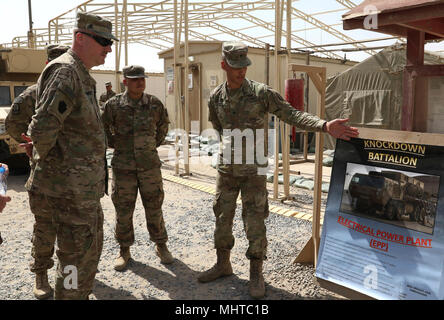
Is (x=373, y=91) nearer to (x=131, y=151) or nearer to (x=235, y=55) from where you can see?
(x=235, y=55)

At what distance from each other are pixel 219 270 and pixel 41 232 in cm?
151

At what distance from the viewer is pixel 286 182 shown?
5.95 meters

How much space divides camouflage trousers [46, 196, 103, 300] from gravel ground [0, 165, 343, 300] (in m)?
0.78

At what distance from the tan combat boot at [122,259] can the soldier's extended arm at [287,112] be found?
194 centimetres

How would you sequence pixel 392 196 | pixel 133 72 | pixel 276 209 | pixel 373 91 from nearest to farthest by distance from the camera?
pixel 392 196, pixel 133 72, pixel 276 209, pixel 373 91

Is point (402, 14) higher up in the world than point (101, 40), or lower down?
higher up

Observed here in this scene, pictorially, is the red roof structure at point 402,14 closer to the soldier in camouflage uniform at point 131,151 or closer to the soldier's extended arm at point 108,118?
the soldier in camouflage uniform at point 131,151

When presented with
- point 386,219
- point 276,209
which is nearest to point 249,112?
point 386,219

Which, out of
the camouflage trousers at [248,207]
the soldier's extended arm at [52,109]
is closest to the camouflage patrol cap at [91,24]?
the soldier's extended arm at [52,109]

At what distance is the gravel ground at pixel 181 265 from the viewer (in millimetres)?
3232

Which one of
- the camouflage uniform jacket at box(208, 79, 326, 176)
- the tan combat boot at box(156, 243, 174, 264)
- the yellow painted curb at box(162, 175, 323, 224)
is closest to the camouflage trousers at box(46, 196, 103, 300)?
the camouflage uniform jacket at box(208, 79, 326, 176)

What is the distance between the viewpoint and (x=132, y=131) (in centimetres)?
362

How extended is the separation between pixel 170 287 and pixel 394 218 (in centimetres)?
189

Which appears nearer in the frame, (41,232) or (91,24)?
(91,24)
